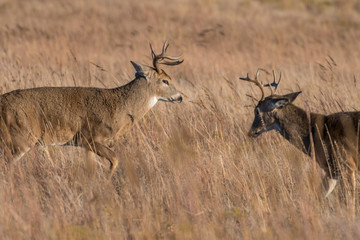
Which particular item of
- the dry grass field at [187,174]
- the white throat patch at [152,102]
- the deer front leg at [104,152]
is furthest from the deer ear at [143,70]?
the deer front leg at [104,152]

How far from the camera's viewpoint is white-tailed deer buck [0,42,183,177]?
7.32 metres

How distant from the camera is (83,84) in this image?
461 inches

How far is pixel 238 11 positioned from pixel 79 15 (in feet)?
30.3

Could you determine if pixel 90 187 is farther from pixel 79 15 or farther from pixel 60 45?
pixel 79 15

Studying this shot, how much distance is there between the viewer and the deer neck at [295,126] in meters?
7.06

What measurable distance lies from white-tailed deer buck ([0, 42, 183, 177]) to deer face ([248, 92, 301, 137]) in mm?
1684

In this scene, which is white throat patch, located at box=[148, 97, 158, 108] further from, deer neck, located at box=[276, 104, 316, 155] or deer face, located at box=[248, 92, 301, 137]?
deer neck, located at box=[276, 104, 316, 155]

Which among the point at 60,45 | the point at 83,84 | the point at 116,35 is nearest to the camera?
the point at 83,84

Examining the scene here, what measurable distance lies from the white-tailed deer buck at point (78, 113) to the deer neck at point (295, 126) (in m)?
1.94

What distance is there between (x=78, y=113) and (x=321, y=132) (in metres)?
3.05

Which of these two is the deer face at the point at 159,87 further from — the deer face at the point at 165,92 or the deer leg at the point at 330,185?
the deer leg at the point at 330,185

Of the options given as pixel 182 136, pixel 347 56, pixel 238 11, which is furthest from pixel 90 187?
pixel 238 11

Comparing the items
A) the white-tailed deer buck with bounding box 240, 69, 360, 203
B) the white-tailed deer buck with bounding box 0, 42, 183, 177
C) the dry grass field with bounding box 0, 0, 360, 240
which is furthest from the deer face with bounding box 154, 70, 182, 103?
the white-tailed deer buck with bounding box 240, 69, 360, 203

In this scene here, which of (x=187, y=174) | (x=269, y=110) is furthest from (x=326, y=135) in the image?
(x=187, y=174)
